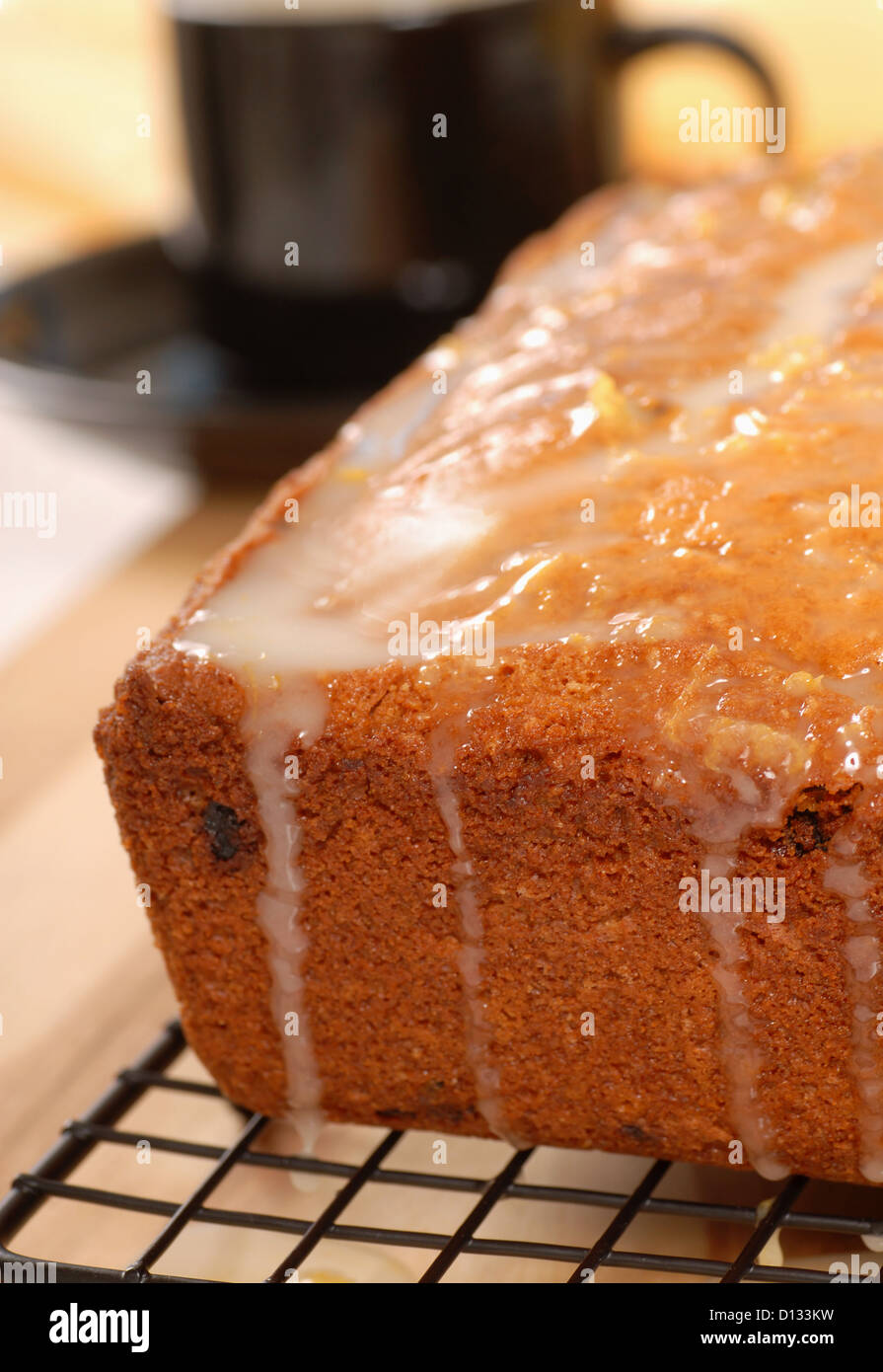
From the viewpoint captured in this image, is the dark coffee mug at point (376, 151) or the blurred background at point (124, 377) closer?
the blurred background at point (124, 377)

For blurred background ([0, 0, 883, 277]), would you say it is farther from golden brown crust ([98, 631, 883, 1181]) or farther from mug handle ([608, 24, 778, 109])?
golden brown crust ([98, 631, 883, 1181])

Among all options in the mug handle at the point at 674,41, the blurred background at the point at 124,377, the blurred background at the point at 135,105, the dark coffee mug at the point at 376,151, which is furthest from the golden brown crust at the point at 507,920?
the blurred background at the point at 135,105

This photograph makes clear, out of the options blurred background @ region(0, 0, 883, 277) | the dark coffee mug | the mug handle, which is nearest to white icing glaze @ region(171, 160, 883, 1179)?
the dark coffee mug

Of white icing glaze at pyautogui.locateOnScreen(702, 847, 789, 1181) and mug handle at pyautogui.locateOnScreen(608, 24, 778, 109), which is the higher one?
mug handle at pyautogui.locateOnScreen(608, 24, 778, 109)

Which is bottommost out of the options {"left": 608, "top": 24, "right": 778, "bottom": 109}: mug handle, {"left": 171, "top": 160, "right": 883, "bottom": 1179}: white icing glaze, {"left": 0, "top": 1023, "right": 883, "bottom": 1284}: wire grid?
{"left": 0, "top": 1023, "right": 883, "bottom": 1284}: wire grid

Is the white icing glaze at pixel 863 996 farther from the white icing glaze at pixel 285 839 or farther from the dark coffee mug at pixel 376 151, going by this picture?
the dark coffee mug at pixel 376 151

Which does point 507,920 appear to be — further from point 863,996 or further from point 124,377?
point 124,377
